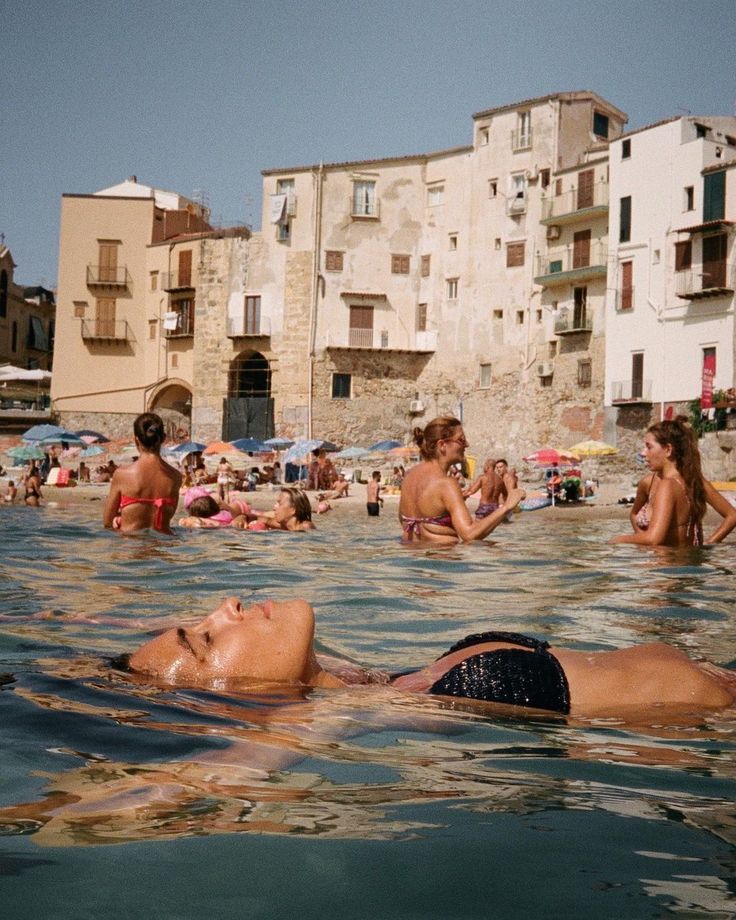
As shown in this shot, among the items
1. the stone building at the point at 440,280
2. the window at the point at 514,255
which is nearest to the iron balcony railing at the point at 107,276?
the stone building at the point at 440,280

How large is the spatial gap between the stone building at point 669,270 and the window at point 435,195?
8.66 metres

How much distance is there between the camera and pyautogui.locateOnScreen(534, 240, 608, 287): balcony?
1553 inches

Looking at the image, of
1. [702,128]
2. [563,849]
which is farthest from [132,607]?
[702,128]

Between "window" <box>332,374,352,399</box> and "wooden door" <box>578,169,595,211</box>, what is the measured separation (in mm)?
12084

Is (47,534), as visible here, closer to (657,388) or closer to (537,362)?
(657,388)

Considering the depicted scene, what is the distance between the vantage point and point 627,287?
38.0m

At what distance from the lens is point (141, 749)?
244 centimetres

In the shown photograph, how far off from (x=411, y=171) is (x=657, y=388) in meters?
16.1

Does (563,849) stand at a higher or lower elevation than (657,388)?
lower

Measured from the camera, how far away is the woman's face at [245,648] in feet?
10.1

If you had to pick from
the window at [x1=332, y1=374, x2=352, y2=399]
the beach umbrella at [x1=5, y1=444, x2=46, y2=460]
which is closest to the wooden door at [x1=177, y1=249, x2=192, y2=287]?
the window at [x1=332, y1=374, x2=352, y2=399]

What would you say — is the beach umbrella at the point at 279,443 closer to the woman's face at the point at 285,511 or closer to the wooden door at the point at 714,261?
the wooden door at the point at 714,261

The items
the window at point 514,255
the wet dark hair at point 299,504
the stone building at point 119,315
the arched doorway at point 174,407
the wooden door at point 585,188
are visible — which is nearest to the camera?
the wet dark hair at point 299,504

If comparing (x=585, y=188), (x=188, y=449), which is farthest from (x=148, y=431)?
(x=585, y=188)
